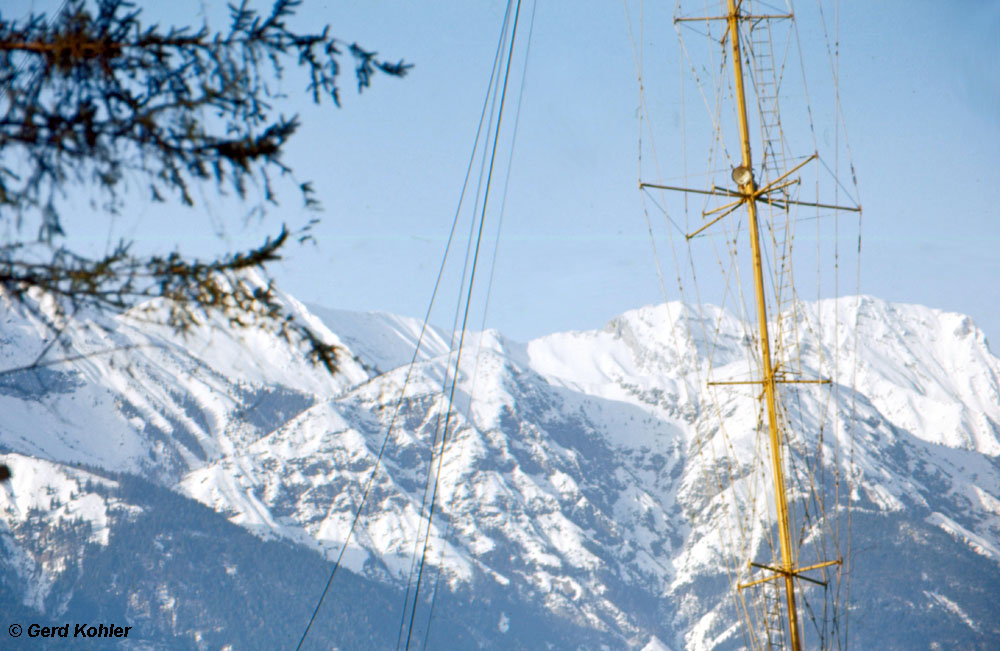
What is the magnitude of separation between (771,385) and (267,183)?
43.5 feet

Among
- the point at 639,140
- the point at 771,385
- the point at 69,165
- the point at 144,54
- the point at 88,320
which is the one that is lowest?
the point at 88,320

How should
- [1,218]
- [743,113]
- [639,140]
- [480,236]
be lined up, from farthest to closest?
[639,140], [743,113], [480,236], [1,218]

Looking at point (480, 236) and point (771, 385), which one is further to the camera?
point (771, 385)

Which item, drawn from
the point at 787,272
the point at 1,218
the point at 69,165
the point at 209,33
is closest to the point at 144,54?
the point at 209,33

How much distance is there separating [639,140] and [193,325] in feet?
52.6

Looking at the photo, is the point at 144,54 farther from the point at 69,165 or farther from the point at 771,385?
the point at 771,385

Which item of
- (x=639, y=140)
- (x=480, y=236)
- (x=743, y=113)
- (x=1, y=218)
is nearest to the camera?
(x=1, y=218)

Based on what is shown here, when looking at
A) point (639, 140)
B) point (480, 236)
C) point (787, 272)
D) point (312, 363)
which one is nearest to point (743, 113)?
point (639, 140)

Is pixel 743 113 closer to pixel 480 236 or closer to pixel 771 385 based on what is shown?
pixel 771 385

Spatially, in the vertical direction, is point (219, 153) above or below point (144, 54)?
below

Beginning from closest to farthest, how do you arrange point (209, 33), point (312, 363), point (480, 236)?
1. point (209, 33)
2. point (312, 363)
3. point (480, 236)

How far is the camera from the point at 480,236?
50.6 ft

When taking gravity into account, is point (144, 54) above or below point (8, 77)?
above

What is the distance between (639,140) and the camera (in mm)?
20625
